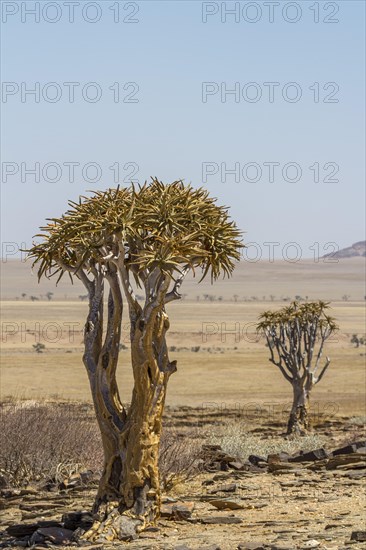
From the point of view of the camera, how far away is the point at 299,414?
25.7 metres

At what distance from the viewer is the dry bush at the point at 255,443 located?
66.9ft

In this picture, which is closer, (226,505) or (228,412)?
(226,505)

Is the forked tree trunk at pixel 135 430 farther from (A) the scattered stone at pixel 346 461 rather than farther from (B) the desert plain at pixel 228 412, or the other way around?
(A) the scattered stone at pixel 346 461

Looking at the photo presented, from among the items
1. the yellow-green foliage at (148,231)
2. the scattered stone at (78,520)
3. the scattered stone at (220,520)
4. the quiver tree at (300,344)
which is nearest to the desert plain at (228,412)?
the scattered stone at (220,520)

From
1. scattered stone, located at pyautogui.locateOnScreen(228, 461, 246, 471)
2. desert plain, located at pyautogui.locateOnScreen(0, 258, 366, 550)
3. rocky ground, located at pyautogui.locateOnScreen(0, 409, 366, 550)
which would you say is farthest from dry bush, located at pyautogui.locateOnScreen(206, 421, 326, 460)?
scattered stone, located at pyautogui.locateOnScreen(228, 461, 246, 471)

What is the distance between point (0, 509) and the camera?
14938mm

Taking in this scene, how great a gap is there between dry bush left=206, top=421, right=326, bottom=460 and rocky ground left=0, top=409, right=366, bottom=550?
0.86 m

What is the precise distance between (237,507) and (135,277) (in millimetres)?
3635

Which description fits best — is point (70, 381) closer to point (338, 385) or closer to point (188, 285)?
point (338, 385)

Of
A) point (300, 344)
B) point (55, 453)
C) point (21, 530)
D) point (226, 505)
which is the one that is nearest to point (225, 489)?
point (226, 505)

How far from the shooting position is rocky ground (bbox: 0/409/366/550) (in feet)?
38.6

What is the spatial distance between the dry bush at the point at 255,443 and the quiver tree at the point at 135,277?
7.13m

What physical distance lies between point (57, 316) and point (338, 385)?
50138 mm

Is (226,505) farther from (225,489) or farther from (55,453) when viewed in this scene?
(55,453)
